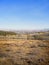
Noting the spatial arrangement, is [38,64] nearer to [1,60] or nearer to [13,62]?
[13,62]

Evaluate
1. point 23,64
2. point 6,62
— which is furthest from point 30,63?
point 6,62

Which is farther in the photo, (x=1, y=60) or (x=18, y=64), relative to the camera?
(x=1, y=60)

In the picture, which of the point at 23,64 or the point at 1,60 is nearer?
the point at 23,64

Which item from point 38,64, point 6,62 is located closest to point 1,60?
point 6,62

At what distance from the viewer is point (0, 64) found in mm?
14562

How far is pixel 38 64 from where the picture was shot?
48.4 ft

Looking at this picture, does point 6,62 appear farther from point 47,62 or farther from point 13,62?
point 47,62

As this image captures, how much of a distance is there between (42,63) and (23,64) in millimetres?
1772

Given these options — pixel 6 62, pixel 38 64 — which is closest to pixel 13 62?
pixel 6 62

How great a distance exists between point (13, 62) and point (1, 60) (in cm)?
128

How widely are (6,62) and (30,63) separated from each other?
2.19 meters

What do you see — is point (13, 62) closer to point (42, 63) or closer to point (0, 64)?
point (0, 64)

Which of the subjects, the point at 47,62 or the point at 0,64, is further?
the point at 47,62

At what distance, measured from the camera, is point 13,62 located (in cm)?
1520
